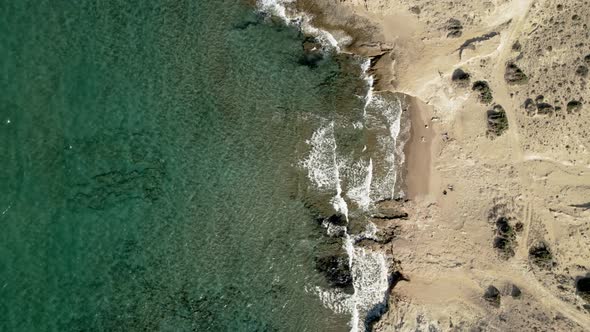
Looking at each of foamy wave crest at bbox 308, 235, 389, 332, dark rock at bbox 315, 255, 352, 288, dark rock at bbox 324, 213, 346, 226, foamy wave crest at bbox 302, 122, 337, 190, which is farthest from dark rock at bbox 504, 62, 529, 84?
dark rock at bbox 315, 255, 352, 288

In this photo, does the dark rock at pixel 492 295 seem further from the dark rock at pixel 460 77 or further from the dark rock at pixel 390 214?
the dark rock at pixel 460 77

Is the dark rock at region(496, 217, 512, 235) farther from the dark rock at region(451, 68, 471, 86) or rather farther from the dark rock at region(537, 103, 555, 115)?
the dark rock at region(451, 68, 471, 86)

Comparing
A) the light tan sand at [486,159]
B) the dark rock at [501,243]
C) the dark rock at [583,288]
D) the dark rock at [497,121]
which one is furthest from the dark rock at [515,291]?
the dark rock at [497,121]

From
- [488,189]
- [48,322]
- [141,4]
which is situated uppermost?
[141,4]

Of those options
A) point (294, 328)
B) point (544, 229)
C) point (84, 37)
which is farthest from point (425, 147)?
point (84, 37)

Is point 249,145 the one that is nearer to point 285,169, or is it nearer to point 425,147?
point 285,169
